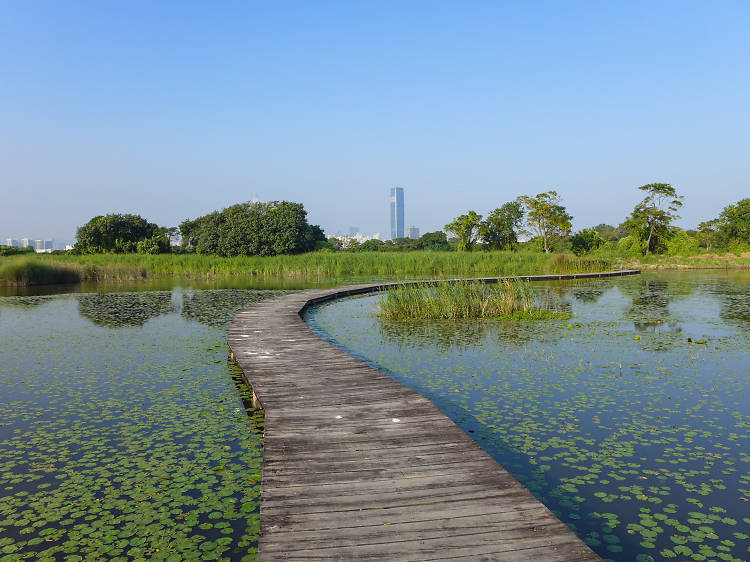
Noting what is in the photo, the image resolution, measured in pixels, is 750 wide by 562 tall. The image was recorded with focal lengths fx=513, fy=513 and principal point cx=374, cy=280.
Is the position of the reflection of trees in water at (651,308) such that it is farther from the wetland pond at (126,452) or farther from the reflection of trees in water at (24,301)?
the reflection of trees in water at (24,301)

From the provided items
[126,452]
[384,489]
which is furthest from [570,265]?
[384,489]

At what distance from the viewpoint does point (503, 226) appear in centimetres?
3947

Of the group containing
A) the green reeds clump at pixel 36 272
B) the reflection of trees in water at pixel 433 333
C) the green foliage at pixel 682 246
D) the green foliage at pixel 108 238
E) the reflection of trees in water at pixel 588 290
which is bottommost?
the reflection of trees in water at pixel 433 333

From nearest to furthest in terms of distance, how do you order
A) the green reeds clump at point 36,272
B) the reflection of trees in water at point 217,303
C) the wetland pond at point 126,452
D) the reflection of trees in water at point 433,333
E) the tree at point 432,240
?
the wetland pond at point 126,452 → the reflection of trees in water at point 433,333 → the reflection of trees in water at point 217,303 → the green reeds clump at point 36,272 → the tree at point 432,240

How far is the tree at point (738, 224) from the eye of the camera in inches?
1559

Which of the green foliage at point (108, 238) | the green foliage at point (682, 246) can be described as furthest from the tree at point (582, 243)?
the green foliage at point (108, 238)

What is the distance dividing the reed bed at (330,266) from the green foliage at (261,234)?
6.23 metres

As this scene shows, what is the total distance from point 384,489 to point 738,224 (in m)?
47.1

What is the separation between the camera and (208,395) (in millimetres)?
5820

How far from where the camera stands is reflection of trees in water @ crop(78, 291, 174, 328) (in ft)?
37.9

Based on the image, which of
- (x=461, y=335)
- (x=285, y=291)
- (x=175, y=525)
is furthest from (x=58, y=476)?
(x=285, y=291)

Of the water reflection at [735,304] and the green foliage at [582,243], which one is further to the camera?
the green foliage at [582,243]

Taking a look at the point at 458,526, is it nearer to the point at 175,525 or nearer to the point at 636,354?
the point at 175,525

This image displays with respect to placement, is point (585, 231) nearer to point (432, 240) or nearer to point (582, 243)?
point (582, 243)
